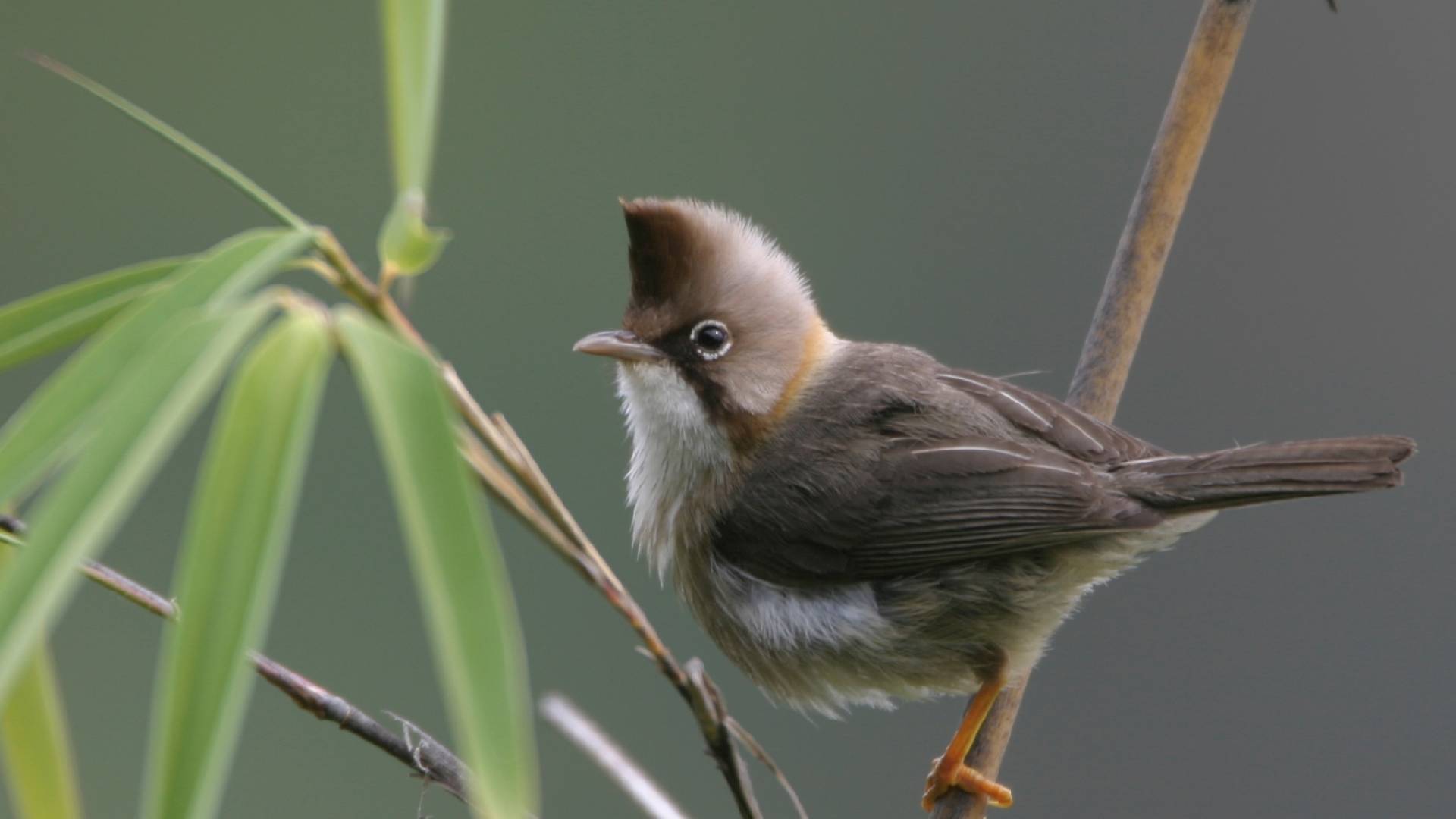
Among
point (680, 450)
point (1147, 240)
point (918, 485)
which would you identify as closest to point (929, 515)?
point (918, 485)

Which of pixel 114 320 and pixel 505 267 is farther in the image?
pixel 505 267

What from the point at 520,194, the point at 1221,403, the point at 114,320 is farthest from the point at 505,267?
the point at 114,320

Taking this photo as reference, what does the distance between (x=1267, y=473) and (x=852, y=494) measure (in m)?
0.73

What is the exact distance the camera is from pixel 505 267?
198 inches

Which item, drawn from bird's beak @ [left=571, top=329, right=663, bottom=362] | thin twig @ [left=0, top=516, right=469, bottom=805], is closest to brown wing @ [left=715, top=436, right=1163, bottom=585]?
bird's beak @ [left=571, top=329, right=663, bottom=362]

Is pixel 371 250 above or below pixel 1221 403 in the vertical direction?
below

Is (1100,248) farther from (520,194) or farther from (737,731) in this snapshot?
(737,731)

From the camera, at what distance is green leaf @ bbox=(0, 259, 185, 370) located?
1.18 m

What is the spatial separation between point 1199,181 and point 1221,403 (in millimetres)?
984

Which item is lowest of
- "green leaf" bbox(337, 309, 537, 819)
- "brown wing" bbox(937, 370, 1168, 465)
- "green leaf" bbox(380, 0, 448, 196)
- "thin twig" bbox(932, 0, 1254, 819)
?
"green leaf" bbox(337, 309, 537, 819)

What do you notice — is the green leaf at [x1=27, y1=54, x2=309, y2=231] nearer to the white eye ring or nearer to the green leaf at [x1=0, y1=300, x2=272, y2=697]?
the green leaf at [x1=0, y1=300, x2=272, y2=697]

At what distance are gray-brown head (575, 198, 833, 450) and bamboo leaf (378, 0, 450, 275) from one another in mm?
1364

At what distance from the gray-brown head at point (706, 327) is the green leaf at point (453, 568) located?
1.54 m

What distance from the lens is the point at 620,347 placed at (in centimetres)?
259
